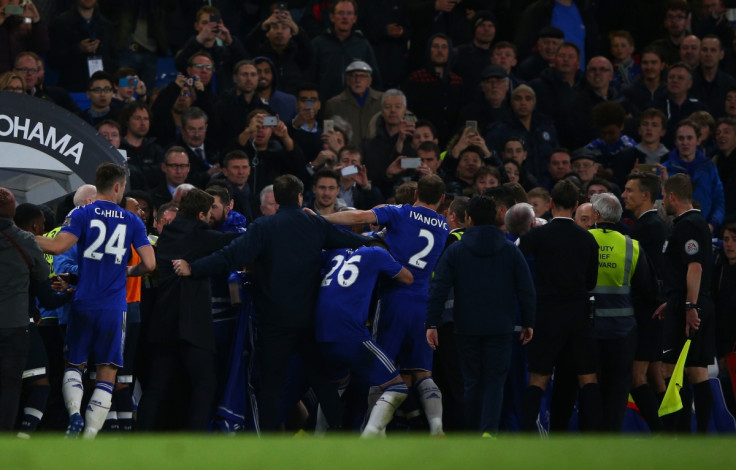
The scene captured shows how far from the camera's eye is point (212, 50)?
1443 cm

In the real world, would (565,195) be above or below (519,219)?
above

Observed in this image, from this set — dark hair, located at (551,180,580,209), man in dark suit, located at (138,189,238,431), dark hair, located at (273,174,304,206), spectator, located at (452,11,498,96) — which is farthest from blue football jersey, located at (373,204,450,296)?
spectator, located at (452,11,498,96)

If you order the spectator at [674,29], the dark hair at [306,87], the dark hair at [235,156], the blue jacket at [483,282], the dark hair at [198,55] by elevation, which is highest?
the spectator at [674,29]

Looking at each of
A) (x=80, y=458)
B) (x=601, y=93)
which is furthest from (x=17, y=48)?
(x=80, y=458)

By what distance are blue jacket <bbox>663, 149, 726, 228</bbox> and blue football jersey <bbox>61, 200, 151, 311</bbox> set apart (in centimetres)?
645

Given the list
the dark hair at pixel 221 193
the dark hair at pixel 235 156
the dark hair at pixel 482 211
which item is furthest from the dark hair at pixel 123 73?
the dark hair at pixel 482 211

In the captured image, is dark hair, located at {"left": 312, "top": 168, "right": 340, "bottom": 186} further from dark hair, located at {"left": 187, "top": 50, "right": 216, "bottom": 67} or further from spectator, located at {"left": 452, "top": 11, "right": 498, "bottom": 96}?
spectator, located at {"left": 452, "top": 11, "right": 498, "bottom": 96}

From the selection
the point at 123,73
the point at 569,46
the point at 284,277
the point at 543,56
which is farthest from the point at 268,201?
the point at 543,56

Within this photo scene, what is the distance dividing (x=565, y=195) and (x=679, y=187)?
1313 mm

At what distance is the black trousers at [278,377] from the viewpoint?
9.38 m

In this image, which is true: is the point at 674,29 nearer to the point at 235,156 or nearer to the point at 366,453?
the point at 235,156

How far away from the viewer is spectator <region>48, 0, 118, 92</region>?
14539 mm

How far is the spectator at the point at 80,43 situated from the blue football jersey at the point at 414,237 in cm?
554

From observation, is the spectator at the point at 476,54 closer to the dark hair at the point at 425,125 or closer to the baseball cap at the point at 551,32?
the baseball cap at the point at 551,32
